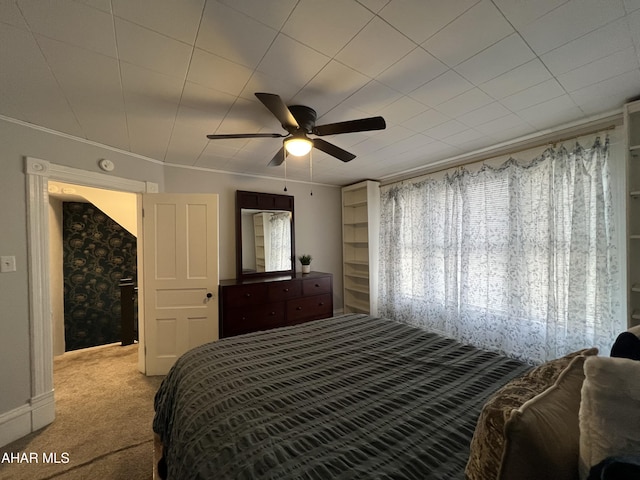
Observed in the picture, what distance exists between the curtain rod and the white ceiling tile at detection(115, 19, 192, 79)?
298 centimetres

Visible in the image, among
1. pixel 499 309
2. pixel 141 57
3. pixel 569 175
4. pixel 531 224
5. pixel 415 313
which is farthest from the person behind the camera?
pixel 415 313

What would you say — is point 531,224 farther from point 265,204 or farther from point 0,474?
point 0,474

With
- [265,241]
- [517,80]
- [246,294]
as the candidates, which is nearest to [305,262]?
[265,241]

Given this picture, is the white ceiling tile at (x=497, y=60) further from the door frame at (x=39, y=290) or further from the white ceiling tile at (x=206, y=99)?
the door frame at (x=39, y=290)

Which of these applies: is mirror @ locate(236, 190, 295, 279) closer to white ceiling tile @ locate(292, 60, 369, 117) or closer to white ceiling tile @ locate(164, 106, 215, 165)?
white ceiling tile @ locate(164, 106, 215, 165)

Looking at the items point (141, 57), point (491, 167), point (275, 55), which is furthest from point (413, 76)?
point (491, 167)

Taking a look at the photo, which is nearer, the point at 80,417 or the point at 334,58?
the point at 334,58

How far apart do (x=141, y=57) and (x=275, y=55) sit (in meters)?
0.72

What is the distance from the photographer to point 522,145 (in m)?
2.64

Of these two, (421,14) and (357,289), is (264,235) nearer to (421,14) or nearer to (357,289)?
(357,289)

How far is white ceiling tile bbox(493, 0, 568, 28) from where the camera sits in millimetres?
1130

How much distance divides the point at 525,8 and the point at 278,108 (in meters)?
1.26

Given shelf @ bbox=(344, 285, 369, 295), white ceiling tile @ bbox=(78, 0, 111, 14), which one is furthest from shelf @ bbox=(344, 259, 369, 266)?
white ceiling tile @ bbox=(78, 0, 111, 14)

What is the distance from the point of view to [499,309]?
284cm
